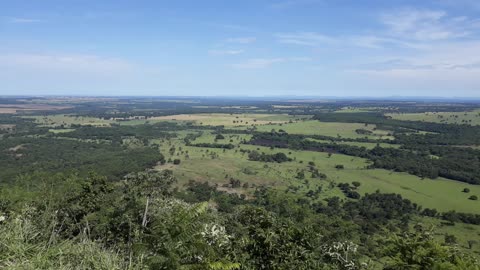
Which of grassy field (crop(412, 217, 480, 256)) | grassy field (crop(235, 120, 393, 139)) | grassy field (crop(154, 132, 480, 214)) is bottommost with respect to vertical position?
grassy field (crop(412, 217, 480, 256))

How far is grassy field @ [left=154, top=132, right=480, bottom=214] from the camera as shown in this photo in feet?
274

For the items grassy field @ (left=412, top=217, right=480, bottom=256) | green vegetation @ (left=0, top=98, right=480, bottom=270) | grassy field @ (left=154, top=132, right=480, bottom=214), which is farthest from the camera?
A: grassy field @ (left=154, top=132, right=480, bottom=214)

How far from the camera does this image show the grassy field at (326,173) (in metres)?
83.6

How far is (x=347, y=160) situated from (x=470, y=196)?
1612 inches

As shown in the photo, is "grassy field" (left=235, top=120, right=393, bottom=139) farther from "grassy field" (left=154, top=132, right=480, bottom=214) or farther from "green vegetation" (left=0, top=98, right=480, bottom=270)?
"grassy field" (left=154, top=132, right=480, bottom=214)

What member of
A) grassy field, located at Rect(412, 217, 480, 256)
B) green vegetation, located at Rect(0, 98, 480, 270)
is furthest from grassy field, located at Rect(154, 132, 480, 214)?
grassy field, located at Rect(412, 217, 480, 256)

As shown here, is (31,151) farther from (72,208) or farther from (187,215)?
(187,215)

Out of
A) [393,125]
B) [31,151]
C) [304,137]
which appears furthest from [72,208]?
[393,125]

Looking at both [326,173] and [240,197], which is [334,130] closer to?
[326,173]

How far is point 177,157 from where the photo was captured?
111062 mm

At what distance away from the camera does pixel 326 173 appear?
103 m

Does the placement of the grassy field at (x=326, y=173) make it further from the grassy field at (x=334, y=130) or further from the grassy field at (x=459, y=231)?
the grassy field at (x=334, y=130)

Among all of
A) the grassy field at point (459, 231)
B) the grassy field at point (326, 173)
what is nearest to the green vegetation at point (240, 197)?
the grassy field at point (459, 231)

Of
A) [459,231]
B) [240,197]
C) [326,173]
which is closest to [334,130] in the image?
[326,173]
